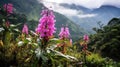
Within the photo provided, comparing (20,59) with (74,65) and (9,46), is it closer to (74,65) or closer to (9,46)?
(9,46)

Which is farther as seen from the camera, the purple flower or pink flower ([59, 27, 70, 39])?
pink flower ([59, 27, 70, 39])

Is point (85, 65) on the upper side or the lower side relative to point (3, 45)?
lower

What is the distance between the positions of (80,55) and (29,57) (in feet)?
20.7

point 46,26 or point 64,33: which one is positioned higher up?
point 46,26

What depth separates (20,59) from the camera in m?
7.89

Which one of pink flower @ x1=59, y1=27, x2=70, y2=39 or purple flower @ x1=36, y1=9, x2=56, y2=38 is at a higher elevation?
purple flower @ x1=36, y1=9, x2=56, y2=38

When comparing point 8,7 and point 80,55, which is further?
point 80,55

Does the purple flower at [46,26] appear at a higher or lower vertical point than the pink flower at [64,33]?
higher

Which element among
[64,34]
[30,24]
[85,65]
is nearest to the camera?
[64,34]

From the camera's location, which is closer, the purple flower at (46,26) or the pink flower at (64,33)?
the purple flower at (46,26)

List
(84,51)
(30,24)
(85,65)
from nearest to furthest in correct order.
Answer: (84,51) < (85,65) < (30,24)

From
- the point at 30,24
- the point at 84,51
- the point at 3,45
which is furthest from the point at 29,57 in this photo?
the point at 30,24

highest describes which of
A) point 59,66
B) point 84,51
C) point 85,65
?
point 59,66

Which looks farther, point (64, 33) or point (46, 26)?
point (64, 33)
